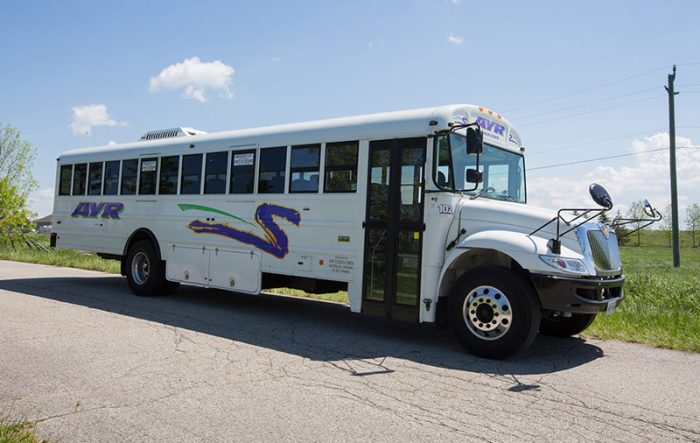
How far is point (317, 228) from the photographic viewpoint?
25.1ft

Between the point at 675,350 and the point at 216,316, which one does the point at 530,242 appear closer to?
the point at 675,350

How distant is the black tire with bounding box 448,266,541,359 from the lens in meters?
5.79

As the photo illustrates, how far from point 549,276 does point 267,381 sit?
120 inches

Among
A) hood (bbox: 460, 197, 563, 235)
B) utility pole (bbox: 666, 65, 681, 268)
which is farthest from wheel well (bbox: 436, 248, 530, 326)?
utility pole (bbox: 666, 65, 681, 268)

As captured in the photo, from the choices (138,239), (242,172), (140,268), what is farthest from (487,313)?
(138,239)

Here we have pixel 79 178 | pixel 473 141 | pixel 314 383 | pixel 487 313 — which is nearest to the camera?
pixel 314 383

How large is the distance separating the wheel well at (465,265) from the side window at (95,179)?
7.85 m

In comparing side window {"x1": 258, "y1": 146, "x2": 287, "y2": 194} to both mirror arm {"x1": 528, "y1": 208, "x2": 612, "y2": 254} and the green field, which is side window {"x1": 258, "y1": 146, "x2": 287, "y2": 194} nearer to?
the green field

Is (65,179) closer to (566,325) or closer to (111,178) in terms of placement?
(111,178)

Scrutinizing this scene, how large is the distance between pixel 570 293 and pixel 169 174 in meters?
7.16

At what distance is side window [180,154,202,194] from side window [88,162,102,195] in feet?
8.59

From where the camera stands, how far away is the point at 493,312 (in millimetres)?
6008

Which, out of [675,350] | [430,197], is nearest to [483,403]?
[430,197]

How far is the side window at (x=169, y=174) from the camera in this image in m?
9.91
